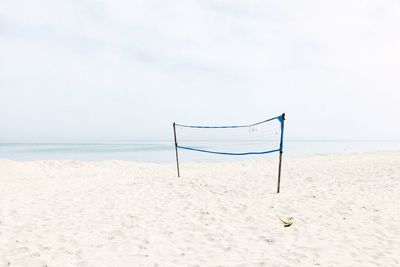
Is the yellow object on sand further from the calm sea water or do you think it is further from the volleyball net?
the calm sea water

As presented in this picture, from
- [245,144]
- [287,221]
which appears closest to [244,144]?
[245,144]

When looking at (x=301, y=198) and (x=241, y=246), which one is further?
(x=301, y=198)

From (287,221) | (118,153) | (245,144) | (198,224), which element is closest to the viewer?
(198,224)

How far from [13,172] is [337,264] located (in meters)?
14.6

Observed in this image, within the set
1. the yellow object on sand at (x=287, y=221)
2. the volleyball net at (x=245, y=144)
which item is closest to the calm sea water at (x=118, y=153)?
the volleyball net at (x=245, y=144)

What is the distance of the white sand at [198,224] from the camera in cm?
534

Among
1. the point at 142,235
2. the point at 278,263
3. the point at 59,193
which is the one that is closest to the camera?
the point at 278,263

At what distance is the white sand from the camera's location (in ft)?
17.5

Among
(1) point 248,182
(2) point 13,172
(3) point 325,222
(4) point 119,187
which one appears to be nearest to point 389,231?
(3) point 325,222

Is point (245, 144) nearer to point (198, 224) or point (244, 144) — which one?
point (244, 144)

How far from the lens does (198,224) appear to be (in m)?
7.02

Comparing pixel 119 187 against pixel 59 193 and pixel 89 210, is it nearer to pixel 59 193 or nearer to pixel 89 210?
pixel 59 193

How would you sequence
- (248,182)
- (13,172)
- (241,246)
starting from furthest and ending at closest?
(13,172)
(248,182)
(241,246)

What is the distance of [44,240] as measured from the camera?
6.03 meters
